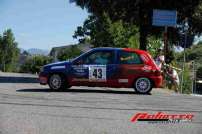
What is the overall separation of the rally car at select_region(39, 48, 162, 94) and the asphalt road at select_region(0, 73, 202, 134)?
2.46m

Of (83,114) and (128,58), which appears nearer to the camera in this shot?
(83,114)

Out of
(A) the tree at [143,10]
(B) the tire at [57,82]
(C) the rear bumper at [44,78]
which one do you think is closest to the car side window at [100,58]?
(B) the tire at [57,82]

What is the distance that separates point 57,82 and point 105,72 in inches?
65.8

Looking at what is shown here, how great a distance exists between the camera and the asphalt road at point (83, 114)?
10.5 m

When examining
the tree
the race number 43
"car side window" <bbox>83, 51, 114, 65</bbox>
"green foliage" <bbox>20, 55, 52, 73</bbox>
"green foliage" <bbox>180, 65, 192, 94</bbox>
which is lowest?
"green foliage" <bbox>180, 65, 192, 94</bbox>

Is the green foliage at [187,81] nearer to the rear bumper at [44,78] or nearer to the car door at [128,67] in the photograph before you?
the car door at [128,67]

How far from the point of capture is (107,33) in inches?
1927

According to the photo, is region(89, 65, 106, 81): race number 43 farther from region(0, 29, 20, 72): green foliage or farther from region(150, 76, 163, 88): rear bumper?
region(0, 29, 20, 72): green foliage

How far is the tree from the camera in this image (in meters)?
32.7

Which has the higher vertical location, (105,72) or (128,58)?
(128,58)

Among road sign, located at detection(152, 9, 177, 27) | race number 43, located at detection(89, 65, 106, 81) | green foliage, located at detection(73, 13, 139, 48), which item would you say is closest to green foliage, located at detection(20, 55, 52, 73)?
green foliage, located at detection(73, 13, 139, 48)

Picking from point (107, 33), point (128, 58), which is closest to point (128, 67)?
point (128, 58)

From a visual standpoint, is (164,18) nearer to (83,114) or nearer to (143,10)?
(143,10)

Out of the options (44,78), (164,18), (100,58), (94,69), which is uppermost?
(164,18)
